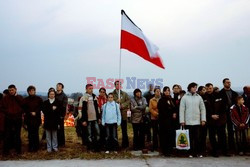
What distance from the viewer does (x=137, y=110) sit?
9469 millimetres

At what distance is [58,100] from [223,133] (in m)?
4.67

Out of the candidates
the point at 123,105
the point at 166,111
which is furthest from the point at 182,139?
the point at 123,105

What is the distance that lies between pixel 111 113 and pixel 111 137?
70 centimetres

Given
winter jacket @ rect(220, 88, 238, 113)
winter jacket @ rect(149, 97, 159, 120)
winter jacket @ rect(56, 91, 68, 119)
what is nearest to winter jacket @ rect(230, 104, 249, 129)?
winter jacket @ rect(220, 88, 238, 113)

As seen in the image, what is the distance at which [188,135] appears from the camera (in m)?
8.41

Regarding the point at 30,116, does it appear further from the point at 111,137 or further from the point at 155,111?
the point at 155,111

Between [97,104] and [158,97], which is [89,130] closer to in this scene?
[97,104]

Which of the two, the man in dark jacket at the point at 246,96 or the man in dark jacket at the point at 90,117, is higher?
the man in dark jacket at the point at 246,96

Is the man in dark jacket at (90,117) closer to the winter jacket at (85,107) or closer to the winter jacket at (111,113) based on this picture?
the winter jacket at (85,107)

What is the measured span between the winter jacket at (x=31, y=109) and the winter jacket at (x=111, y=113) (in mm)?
1825

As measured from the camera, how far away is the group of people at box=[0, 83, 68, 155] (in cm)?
893

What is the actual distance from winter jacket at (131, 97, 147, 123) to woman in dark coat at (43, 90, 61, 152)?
2111 millimetres

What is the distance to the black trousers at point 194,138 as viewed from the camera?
333 inches

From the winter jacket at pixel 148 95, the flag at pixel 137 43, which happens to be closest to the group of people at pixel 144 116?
the winter jacket at pixel 148 95
